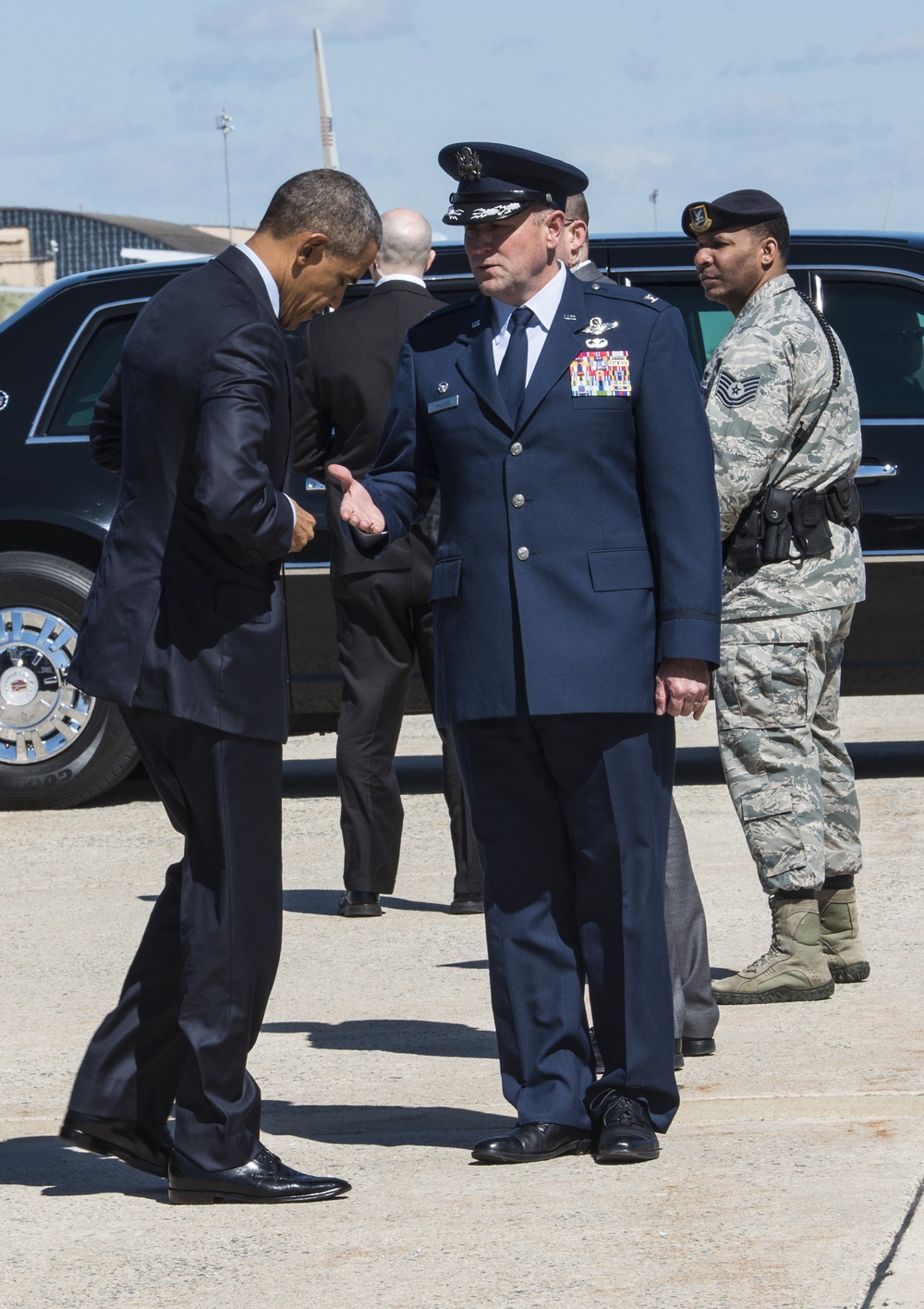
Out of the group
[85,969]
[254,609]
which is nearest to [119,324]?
[85,969]

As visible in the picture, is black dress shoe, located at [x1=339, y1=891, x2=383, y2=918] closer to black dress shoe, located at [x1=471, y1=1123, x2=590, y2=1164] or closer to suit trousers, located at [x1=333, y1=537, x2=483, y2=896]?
suit trousers, located at [x1=333, y1=537, x2=483, y2=896]

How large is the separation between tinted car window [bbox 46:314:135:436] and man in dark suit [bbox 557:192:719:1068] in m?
3.68

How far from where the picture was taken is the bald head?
6070mm

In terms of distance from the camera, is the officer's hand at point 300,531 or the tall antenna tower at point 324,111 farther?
the tall antenna tower at point 324,111

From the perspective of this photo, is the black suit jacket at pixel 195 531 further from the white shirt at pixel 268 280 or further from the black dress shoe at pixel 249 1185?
the black dress shoe at pixel 249 1185

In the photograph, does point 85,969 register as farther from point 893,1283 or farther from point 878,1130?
point 893,1283

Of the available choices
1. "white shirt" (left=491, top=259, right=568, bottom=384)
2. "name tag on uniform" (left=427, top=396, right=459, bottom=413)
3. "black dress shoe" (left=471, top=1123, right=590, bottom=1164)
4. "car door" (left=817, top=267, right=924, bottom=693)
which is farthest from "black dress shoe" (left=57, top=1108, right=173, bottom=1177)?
"car door" (left=817, top=267, right=924, bottom=693)

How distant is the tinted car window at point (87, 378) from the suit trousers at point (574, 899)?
4.28m

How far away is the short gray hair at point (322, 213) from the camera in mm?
3578

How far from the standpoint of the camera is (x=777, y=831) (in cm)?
489

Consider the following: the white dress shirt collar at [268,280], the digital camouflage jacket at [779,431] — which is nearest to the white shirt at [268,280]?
the white dress shirt collar at [268,280]

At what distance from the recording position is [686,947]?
172 inches

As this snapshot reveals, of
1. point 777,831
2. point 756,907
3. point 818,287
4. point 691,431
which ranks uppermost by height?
point 818,287

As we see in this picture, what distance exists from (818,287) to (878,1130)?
4.31 meters
